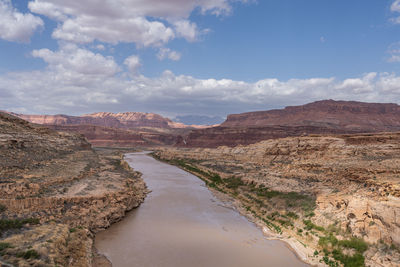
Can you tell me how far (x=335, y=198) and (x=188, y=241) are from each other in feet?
41.2

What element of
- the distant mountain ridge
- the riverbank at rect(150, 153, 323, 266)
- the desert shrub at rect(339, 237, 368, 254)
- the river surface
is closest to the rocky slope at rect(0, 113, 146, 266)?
the river surface

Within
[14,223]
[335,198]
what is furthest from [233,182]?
[14,223]

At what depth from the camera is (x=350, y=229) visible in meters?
17.0

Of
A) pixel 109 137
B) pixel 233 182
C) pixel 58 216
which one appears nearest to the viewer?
pixel 58 216

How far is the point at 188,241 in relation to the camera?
63.3ft

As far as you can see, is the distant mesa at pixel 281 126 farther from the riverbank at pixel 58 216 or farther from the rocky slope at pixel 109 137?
the riverbank at pixel 58 216

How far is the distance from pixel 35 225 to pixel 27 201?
3.96 metres

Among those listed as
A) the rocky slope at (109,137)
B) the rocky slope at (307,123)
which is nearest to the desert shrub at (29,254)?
the rocky slope at (307,123)

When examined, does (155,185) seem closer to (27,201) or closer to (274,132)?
(27,201)

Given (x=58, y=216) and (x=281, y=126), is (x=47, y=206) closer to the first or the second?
(x=58, y=216)

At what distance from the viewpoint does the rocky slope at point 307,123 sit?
114 metres

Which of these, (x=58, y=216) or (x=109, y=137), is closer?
(x=58, y=216)

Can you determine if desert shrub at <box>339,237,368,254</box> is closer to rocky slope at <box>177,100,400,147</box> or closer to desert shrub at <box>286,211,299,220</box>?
desert shrub at <box>286,211,299,220</box>

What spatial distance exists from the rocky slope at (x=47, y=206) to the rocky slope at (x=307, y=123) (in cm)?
8890
